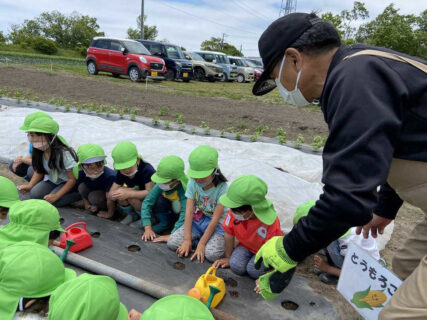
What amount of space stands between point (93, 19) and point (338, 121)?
181 feet

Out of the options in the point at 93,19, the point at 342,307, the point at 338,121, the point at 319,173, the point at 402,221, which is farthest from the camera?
the point at 93,19

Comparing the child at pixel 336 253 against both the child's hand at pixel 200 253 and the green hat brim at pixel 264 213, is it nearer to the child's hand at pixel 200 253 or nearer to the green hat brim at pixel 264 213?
the green hat brim at pixel 264 213

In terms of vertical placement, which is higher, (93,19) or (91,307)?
(93,19)

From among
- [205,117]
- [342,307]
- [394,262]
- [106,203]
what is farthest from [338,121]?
[205,117]

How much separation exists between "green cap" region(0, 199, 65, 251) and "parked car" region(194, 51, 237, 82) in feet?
53.8

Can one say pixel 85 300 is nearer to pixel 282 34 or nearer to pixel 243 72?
pixel 282 34

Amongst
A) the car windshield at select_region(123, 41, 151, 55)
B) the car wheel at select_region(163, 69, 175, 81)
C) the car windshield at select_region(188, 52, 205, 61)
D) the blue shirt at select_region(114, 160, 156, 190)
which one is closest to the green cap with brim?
the blue shirt at select_region(114, 160, 156, 190)

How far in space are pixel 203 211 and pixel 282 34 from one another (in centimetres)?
188

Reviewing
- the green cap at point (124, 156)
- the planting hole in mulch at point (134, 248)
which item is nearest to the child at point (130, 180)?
the green cap at point (124, 156)

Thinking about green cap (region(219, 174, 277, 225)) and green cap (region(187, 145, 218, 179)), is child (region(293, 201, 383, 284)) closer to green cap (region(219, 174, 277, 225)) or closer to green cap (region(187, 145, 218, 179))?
green cap (region(219, 174, 277, 225))

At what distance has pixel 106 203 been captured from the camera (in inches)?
129

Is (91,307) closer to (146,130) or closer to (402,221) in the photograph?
(402,221)

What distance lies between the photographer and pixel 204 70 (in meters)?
16.8

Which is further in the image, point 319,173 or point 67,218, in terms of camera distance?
point 319,173
